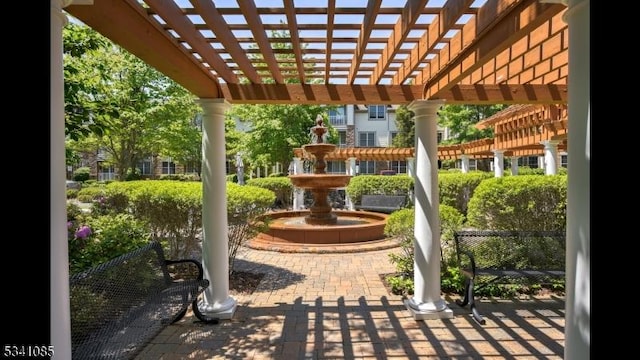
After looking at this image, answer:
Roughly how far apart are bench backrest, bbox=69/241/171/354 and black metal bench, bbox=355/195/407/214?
34.3 ft

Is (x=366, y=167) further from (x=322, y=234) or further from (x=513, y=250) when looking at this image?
(x=513, y=250)

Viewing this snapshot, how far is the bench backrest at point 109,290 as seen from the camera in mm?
2971

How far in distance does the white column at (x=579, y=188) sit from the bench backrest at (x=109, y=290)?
329 centimetres

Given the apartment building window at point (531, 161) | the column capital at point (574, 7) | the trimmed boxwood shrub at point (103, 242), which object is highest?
the apartment building window at point (531, 161)

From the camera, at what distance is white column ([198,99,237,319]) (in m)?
4.48

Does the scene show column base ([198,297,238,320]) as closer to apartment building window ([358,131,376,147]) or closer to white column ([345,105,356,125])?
white column ([345,105,356,125])

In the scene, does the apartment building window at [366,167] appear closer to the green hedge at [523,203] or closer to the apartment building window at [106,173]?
the apartment building window at [106,173]

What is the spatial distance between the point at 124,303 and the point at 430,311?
11.6ft

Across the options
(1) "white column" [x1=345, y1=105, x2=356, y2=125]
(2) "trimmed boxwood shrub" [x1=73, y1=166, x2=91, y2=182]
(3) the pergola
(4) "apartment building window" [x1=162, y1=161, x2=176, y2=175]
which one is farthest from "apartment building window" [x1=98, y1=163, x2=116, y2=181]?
(3) the pergola

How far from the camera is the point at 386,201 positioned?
13992 millimetres

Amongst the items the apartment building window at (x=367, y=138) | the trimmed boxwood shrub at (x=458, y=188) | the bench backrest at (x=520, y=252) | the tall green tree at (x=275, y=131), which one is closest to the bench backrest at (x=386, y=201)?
the trimmed boxwood shrub at (x=458, y=188)

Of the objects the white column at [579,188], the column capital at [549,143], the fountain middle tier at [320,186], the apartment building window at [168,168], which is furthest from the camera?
the apartment building window at [168,168]

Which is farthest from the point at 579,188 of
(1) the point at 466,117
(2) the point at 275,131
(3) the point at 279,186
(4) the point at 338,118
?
(4) the point at 338,118
